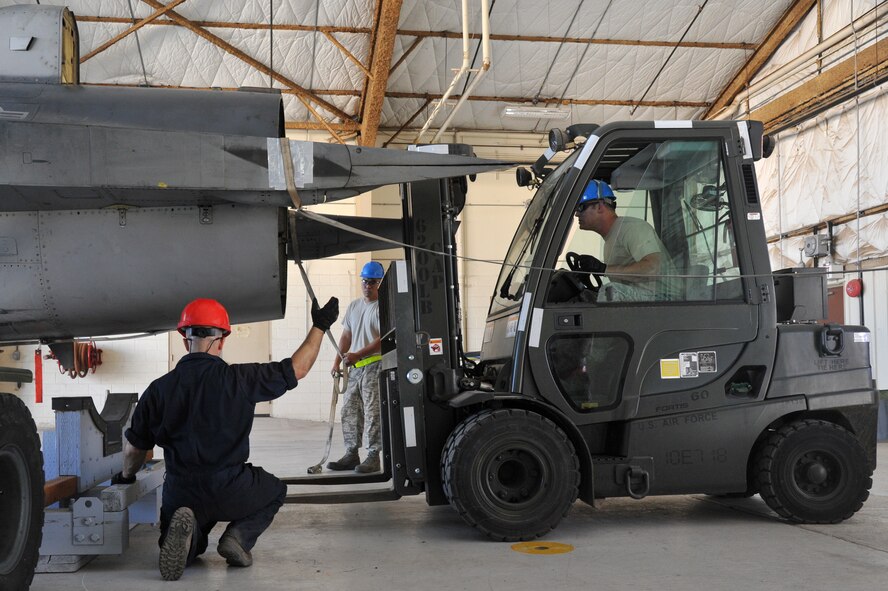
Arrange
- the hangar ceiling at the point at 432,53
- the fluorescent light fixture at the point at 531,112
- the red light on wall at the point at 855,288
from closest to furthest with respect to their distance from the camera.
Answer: the red light on wall at the point at 855,288
the hangar ceiling at the point at 432,53
the fluorescent light fixture at the point at 531,112

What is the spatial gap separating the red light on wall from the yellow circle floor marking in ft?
29.2

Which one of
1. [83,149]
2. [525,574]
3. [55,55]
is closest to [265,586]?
[525,574]

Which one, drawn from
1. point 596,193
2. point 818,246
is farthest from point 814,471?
point 818,246

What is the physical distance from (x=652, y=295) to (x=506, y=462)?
124 cm

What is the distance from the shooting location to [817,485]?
446 cm

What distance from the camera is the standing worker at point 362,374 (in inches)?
243

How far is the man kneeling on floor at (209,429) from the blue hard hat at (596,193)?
1830mm

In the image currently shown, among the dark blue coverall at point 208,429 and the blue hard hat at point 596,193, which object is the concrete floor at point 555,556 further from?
the blue hard hat at point 596,193

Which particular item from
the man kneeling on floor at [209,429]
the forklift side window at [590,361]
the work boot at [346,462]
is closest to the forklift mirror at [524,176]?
the forklift side window at [590,361]

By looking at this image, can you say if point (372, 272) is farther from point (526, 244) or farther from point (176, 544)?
point (176, 544)

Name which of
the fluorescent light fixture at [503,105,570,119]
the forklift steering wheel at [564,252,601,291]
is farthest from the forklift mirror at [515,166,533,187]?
the fluorescent light fixture at [503,105,570,119]

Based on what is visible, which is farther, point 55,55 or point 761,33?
point 761,33

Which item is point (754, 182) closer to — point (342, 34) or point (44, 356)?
point (342, 34)

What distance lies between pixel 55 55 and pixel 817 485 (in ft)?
15.3
